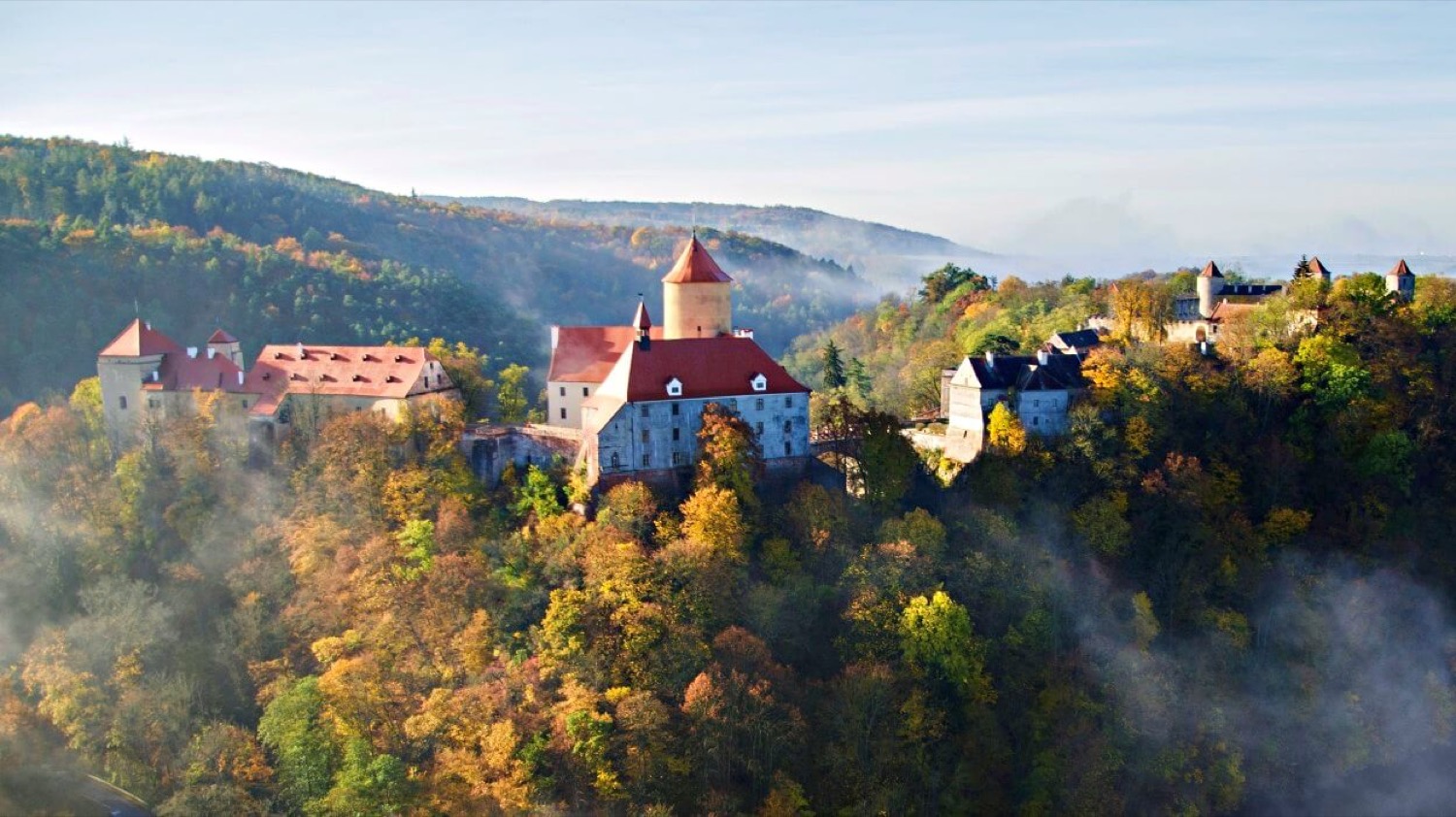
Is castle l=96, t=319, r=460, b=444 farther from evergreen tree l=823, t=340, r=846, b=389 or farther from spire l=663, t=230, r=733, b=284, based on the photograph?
evergreen tree l=823, t=340, r=846, b=389

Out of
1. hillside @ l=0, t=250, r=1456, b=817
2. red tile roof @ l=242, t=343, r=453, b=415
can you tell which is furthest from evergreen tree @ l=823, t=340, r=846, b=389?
red tile roof @ l=242, t=343, r=453, b=415

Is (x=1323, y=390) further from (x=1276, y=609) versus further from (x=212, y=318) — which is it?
(x=212, y=318)

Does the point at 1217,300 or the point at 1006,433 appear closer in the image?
the point at 1006,433

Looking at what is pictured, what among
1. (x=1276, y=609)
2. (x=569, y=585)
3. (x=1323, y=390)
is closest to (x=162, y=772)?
(x=569, y=585)

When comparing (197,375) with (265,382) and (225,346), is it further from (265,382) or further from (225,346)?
(265,382)

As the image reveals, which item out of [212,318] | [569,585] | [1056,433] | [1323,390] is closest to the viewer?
[569,585]

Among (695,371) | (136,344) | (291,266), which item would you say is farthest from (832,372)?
(291,266)
